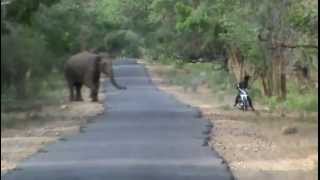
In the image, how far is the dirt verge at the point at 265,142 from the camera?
1426 cm

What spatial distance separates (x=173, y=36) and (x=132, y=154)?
17775 millimetres

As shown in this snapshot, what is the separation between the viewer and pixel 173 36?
3394 centimetres

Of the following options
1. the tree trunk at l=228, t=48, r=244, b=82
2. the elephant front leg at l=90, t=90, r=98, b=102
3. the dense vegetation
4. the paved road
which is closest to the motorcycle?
the dense vegetation

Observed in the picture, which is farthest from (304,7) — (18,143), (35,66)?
(35,66)

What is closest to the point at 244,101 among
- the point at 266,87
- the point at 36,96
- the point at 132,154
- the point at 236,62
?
the point at 236,62

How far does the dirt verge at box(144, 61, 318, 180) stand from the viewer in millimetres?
14258

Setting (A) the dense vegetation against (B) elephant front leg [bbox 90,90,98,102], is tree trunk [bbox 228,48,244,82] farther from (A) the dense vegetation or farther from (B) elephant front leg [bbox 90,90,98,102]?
(B) elephant front leg [bbox 90,90,98,102]

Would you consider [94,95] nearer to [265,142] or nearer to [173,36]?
[173,36]

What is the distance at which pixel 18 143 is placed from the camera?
1852 cm

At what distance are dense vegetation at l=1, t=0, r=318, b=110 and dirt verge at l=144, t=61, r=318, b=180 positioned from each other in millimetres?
1513

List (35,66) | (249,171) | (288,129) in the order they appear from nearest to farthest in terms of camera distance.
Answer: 1. (35,66)
2. (249,171)
3. (288,129)

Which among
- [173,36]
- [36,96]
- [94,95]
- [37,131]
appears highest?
[36,96]

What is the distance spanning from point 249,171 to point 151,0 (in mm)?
16964

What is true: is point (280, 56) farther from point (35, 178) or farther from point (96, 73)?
point (35, 178)
